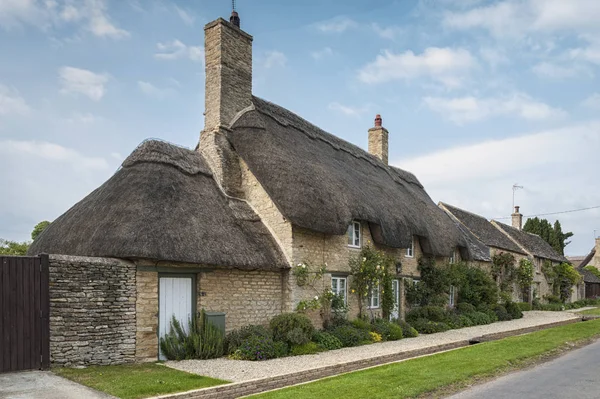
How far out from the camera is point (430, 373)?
36.3ft

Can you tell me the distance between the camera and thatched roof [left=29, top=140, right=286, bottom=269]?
41.3 feet

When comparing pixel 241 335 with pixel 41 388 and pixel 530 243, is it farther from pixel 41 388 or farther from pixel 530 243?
pixel 530 243

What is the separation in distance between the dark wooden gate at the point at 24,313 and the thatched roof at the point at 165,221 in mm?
1757

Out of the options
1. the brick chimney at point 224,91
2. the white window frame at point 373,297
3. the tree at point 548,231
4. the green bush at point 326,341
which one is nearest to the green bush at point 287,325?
the green bush at point 326,341

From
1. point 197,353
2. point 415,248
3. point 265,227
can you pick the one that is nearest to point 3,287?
point 197,353

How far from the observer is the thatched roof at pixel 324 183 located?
16.3 meters

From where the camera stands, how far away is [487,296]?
27109 millimetres

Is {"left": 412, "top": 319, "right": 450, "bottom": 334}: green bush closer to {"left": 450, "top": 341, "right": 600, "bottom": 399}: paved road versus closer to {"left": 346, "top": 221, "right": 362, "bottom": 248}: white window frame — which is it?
{"left": 346, "top": 221, "right": 362, "bottom": 248}: white window frame

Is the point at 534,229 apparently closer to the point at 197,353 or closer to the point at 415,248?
the point at 415,248

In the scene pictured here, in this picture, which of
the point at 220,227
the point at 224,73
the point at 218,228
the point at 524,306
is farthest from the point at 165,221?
the point at 524,306

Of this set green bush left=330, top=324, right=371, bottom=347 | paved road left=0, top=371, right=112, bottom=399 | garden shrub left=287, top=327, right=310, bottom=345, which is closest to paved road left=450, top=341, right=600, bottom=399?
garden shrub left=287, top=327, right=310, bottom=345

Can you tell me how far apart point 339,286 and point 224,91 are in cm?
760

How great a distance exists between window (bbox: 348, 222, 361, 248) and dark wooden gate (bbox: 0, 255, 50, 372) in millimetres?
10436

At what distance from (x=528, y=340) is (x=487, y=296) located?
427 inches
